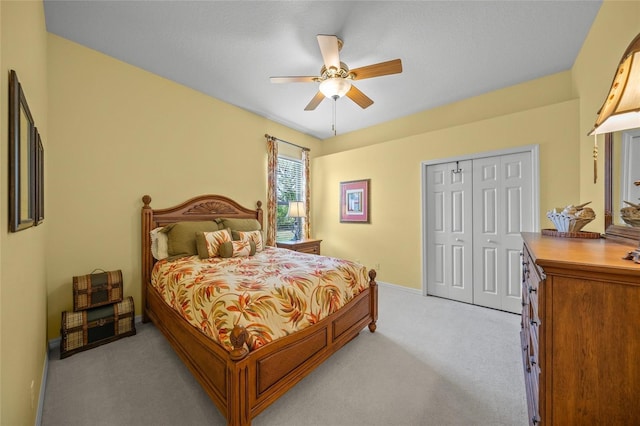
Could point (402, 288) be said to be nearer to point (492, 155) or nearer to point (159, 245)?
point (492, 155)

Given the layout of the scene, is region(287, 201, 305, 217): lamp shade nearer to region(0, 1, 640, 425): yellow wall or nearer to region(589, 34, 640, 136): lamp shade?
region(0, 1, 640, 425): yellow wall

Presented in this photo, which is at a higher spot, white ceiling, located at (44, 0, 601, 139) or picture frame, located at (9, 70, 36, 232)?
white ceiling, located at (44, 0, 601, 139)

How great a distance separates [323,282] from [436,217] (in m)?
2.52

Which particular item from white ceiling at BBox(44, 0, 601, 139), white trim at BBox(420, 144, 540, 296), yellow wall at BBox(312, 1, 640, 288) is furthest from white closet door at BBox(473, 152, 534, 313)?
white ceiling at BBox(44, 0, 601, 139)

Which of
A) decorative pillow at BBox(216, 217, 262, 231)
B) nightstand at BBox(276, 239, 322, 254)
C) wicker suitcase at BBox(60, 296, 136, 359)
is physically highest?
decorative pillow at BBox(216, 217, 262, 231)

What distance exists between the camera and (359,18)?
7.02 ft

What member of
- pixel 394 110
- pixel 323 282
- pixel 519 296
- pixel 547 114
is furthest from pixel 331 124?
pixel 519 296

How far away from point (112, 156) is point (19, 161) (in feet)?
6.73

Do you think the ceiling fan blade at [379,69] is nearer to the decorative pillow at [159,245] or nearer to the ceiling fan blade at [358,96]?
the ceiling fan blade at [358,96]

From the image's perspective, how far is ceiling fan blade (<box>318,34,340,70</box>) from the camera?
1.91 metres

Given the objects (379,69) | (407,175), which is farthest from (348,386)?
(407,175)

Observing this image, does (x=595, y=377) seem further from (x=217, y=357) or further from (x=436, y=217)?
(x=436, y=217)

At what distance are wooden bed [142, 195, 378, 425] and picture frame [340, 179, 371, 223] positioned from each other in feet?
6.78

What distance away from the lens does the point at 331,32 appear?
2297 millimetres
